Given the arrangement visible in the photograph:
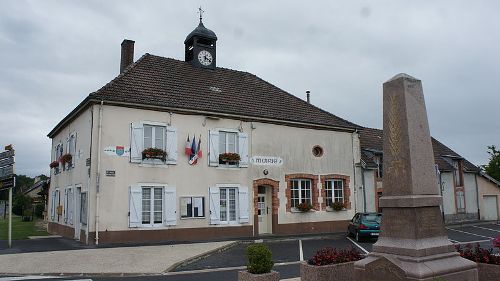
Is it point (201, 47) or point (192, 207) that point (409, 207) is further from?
point (201, 47)

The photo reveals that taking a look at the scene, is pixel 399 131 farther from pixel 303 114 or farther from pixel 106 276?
pixel 303 114

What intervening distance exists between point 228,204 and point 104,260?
7567 millimetres

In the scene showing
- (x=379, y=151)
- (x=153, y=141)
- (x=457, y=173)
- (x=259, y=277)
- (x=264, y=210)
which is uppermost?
(x=379, y=151)

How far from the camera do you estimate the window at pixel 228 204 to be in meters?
18.7

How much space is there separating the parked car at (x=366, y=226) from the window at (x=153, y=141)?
27.1 feet

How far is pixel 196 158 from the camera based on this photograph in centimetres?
1853

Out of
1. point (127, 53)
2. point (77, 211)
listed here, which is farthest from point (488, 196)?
point (77, 211)

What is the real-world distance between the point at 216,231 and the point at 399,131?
41.3 ft

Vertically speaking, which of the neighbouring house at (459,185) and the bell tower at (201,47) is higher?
the bell tower at (201,47)

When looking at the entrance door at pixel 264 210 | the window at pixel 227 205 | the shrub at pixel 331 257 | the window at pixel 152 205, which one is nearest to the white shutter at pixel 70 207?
the window at pixel 152 205

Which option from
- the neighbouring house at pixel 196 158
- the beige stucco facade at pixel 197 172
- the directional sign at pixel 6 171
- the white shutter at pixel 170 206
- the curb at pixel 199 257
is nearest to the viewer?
the curb at pixel 199 257

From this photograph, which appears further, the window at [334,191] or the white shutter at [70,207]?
the window at [334,191]

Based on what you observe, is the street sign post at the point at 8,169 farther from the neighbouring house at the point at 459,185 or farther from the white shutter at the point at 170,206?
the neighbouring house at the point at 459,185

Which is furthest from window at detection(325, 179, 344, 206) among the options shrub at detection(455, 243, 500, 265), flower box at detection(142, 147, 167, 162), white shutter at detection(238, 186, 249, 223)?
shrub at detection(455, 243, 500, 265)
